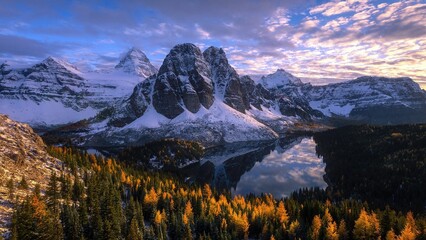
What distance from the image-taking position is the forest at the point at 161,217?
85000 millimetres

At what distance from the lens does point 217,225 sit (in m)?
114

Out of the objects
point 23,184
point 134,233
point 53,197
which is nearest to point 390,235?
point 134,233

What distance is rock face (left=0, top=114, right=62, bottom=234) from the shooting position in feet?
295

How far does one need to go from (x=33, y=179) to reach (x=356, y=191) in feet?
504

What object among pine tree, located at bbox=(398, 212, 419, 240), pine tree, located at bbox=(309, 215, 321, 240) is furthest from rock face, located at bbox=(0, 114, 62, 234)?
pine tree, located at bbox=(398, 212, 419, 240)

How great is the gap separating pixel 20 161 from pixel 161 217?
1728 inches

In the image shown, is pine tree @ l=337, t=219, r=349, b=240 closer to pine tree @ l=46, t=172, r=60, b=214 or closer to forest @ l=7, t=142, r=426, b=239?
forest @ l=7, t=142, r=426, b=239

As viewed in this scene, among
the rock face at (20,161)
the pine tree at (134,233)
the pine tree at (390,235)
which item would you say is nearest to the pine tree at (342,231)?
the pine tree at (390,235)

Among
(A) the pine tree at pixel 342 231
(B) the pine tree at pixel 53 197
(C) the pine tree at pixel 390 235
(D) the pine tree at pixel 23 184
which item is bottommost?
(A) the pine tree at pixel 342 231

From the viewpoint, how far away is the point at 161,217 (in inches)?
4321

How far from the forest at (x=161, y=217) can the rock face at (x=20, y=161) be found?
3960mm

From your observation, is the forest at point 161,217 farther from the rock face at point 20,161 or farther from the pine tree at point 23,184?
the pine tree at point 23,184

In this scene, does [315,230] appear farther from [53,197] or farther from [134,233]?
[53,197]

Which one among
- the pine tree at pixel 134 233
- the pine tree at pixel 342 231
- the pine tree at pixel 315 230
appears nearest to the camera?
the pine tree at pixel 134 233
